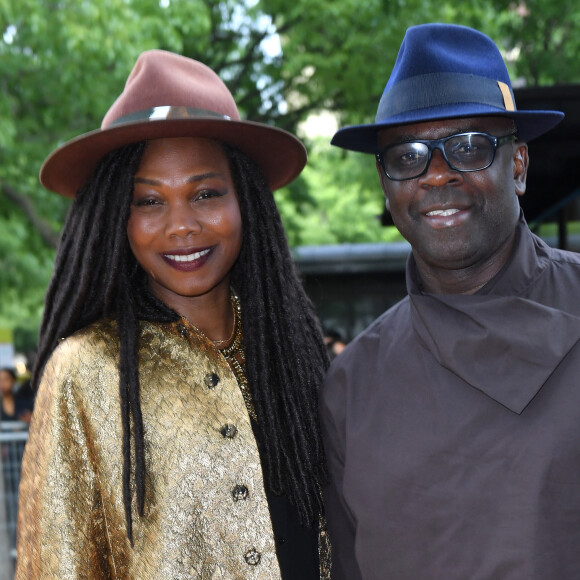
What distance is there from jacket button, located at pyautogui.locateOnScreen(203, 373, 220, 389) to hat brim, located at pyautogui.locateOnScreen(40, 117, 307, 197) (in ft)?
2.48

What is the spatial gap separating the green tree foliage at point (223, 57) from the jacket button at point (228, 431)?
6.03 meters

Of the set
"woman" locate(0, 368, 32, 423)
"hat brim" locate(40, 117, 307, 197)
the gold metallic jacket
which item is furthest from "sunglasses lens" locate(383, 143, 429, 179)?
"woman" locate(0, 368, 32, 423)

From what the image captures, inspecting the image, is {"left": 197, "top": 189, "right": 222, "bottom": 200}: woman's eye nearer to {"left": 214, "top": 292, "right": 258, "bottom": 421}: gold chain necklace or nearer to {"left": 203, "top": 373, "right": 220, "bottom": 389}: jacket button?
{"left": 214, "top": 292, "right": 258, "bottom": 421}: gold chain necklace

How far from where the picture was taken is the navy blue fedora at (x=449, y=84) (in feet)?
8.03

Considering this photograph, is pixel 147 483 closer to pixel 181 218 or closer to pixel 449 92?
pixel 181 218

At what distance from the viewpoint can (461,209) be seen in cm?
245

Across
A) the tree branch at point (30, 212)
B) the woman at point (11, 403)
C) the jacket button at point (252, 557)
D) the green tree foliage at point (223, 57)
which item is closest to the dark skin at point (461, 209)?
the jacket button at point (252, 557)

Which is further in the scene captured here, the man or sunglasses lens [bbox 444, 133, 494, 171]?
sunglasses lens [bbox 444, 133, 494, 171]

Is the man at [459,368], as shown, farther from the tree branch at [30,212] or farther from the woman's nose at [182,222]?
the tree branch at [30,212]

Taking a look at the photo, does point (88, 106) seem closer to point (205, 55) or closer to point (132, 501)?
point (205, 55)

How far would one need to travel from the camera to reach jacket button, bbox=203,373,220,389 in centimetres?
264

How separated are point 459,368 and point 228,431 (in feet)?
2.37

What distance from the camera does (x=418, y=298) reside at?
2.51 meters

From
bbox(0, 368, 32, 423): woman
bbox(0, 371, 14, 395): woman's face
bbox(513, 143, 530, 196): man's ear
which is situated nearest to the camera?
bbox(513, 143, 530, 196): man's ear
